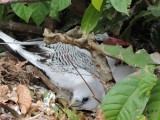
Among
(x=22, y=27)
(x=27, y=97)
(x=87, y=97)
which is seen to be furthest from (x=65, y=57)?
(x=22, y=27)

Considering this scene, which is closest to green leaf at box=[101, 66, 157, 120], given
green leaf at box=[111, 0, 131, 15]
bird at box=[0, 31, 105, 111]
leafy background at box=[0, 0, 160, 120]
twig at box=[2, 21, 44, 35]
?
leafy background at box=[0, 0, 160, 120]

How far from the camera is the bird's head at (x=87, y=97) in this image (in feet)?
6.91

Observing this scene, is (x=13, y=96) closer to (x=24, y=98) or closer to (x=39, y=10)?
(x=24, y=98)

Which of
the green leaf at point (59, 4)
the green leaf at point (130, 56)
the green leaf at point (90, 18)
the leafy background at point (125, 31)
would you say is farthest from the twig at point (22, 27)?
the green leaf at point (130, 56)

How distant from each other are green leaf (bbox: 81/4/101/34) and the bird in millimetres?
239

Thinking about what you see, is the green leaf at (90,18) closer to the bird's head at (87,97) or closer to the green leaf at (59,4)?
the green leaf at (59,4)

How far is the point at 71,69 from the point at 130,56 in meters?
0.42

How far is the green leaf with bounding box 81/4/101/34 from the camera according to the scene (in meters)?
1.95

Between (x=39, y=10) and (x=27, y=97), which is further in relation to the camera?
(x=39, y=10)

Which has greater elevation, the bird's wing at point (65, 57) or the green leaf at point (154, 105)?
the green leaf at point (154, 105)

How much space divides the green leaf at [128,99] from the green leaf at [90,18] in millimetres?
401

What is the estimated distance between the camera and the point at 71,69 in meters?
2.17

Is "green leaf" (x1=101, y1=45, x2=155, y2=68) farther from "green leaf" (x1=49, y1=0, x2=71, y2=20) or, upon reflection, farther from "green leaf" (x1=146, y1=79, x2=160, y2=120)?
"green leaf" (x1=49, y1=0, x2=71, y2=20)

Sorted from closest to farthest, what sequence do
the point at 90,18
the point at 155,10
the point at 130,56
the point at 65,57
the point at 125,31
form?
1. the point at 130,56
2. the point at 90,18
3. the point at 155,10
4. the point at 65,57
5. the point at 125,31
